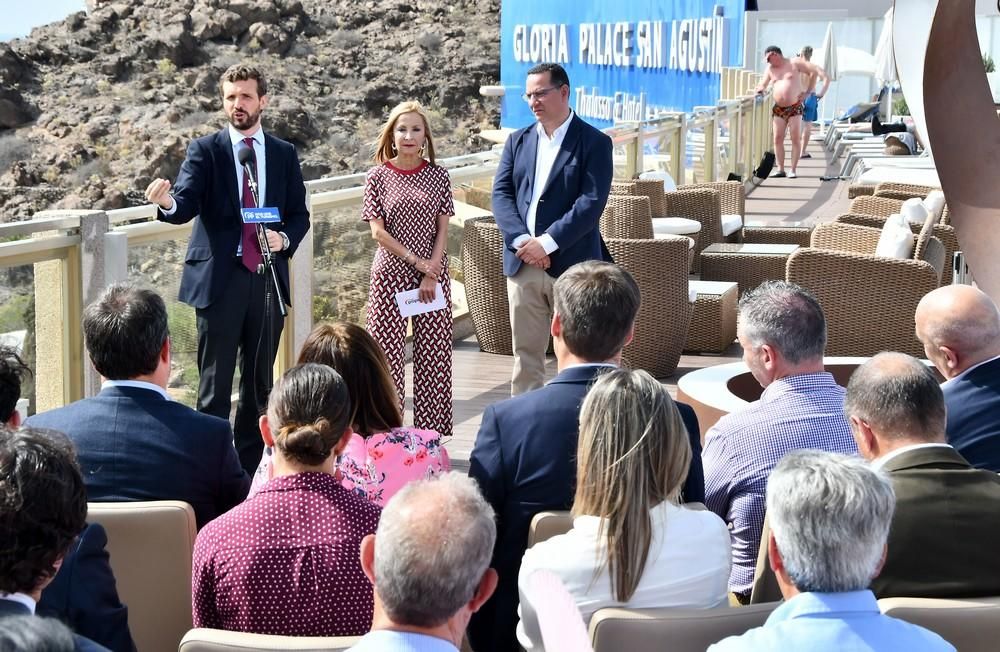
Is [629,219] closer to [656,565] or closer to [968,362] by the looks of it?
[968,362]

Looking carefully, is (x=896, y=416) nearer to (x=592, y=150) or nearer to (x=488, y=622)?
(x=488, y=622)

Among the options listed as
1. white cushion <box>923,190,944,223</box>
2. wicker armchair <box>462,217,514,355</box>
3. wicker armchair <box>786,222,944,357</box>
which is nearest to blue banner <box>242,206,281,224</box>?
wicker armchair <box>462,217,514,355</box>

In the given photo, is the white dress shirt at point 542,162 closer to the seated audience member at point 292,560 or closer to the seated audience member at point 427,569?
the seated audience member at point 292,560

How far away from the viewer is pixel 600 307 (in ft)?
11.3

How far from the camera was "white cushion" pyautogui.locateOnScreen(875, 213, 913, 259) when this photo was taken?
7.06 m

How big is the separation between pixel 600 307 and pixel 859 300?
3.91 m

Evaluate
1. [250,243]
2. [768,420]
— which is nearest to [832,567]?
[768,420]

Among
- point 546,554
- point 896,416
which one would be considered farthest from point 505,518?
point 896,416

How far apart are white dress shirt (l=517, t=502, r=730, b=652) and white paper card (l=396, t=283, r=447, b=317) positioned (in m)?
3.28

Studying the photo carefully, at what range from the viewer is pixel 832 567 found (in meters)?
2.12

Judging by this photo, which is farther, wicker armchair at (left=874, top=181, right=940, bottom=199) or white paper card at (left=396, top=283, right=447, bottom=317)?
wicker armchair at (left=874, top=181, right=940, bottom=199)

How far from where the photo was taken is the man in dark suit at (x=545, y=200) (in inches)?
224

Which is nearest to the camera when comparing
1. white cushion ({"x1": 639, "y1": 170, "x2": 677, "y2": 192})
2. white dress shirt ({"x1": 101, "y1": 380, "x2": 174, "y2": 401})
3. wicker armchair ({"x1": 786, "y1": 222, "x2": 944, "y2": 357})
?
white dress shirt ({"x1": 101, "y1": 380, "x2": 174, "y2": 401})

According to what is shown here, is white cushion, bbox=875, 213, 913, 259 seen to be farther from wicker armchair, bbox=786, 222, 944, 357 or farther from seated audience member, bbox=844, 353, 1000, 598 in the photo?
seated audience member, bbox=844, 353, 1000, 598
